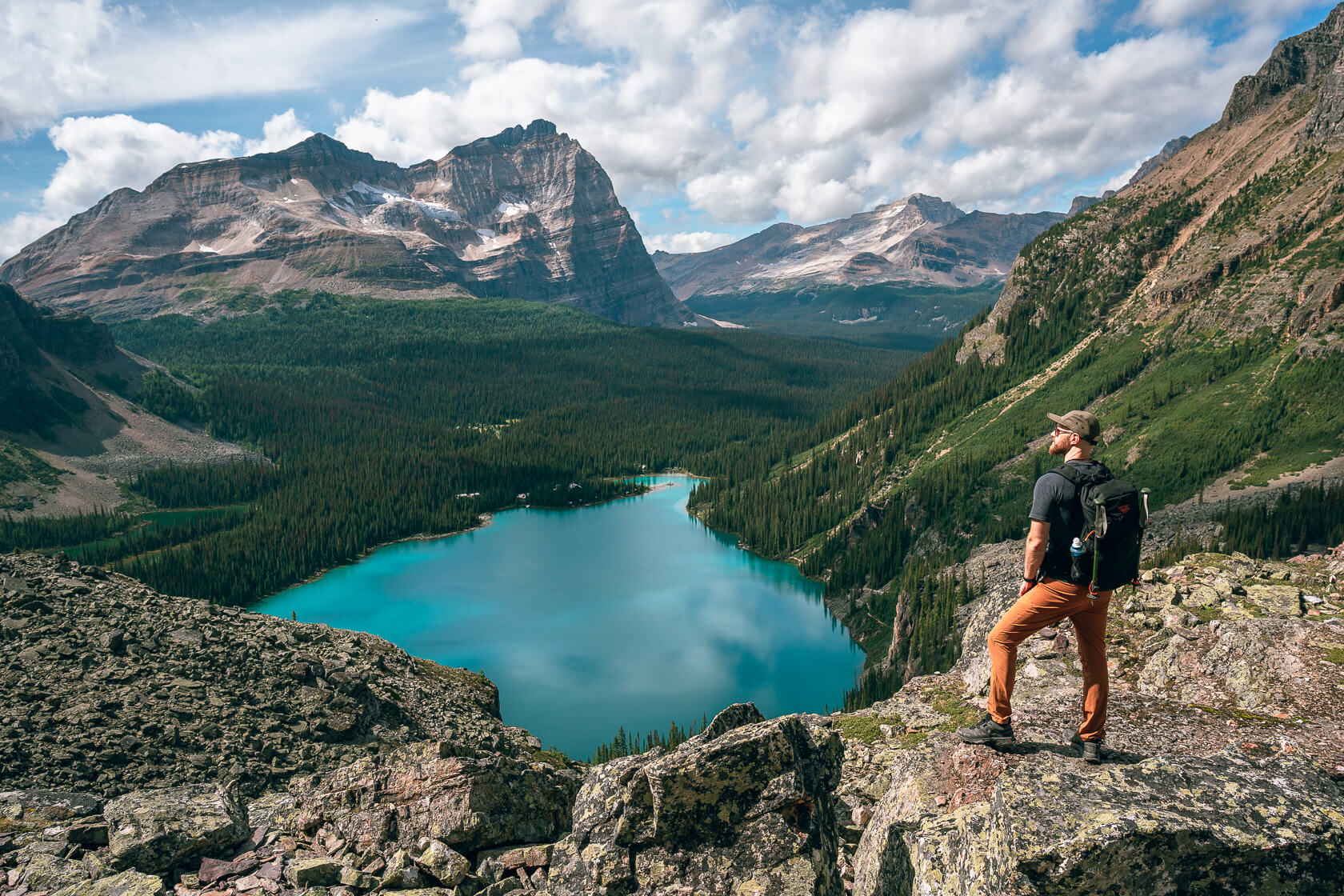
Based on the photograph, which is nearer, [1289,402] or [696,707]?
[696,707]

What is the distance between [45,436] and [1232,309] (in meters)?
207

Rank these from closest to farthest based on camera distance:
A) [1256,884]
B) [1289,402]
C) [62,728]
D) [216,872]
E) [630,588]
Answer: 1. [1256,884]
2. [216,872]
3. [62,728]
4. [1289,402]
5. [630,588]

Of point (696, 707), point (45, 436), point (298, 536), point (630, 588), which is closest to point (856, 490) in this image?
point (630, 588)

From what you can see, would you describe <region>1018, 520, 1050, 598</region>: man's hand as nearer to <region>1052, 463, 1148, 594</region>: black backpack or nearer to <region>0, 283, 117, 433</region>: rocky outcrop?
<region>1052, 463, 1148, 594</region>: black backpack

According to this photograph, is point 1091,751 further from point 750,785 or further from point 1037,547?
point 750,785

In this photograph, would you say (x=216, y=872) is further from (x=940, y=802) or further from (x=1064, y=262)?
(x=1064, y=262)

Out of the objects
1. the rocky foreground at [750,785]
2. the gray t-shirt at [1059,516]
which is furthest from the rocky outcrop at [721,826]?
the gray t-shirt at [1059,516]

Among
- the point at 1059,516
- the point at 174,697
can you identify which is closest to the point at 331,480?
the point at 174,697

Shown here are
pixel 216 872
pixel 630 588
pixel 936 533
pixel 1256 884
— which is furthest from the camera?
pixel 630 588

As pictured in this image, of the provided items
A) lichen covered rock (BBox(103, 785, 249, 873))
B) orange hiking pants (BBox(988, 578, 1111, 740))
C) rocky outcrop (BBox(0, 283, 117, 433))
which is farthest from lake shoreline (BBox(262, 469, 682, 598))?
orange hiking pants (BBox(988, 578, 1111, 740))

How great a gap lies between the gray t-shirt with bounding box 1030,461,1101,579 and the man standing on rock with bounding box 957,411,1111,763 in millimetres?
10

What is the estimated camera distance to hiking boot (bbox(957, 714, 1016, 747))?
31.4ft

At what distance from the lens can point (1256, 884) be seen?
699 cm

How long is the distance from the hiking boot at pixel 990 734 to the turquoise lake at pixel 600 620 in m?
46.5
